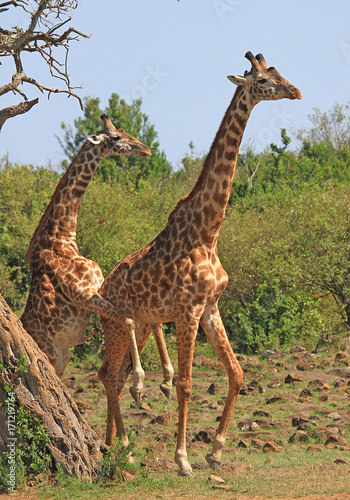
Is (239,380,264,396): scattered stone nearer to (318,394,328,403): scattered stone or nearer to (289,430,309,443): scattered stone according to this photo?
(318,394,328,403): scattered stone

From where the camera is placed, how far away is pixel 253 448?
394 inches

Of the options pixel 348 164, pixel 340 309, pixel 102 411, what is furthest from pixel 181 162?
pixel 102 411

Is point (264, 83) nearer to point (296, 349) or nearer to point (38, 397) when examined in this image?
point (38, 397)

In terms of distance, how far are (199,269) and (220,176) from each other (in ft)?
3.39

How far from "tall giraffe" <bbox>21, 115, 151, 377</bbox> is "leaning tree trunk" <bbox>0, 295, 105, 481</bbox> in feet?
Result: 2.56

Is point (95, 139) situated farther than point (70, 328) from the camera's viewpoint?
Yes

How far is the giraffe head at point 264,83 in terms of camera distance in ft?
24.9

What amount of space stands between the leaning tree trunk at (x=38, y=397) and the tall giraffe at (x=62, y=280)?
0.78 meters

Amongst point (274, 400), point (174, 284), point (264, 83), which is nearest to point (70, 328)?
point (174, 284)

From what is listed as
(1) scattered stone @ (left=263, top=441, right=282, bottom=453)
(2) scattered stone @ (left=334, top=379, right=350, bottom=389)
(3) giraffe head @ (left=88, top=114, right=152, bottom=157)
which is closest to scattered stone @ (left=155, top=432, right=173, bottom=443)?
(1) scattered stone @ (left=263, top=441, right=282, bottom=453)

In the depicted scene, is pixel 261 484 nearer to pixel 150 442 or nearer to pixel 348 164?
pixel 150 442

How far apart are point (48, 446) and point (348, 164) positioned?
30.0m

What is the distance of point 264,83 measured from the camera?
25.0ft

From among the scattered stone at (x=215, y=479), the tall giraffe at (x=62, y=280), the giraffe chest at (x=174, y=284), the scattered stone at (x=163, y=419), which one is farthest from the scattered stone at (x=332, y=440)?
the tall giraffe at (x=62, y=280)
